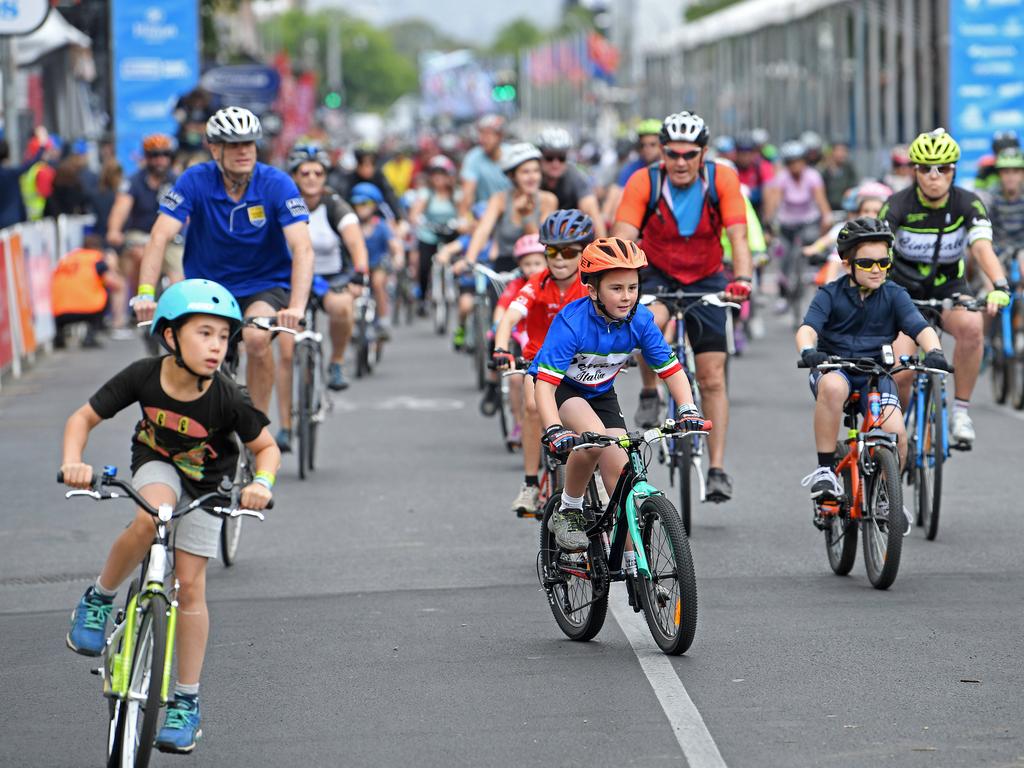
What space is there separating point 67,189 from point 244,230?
12473 mm

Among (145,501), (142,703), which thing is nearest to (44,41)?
(145,501)

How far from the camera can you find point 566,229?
9453 mm

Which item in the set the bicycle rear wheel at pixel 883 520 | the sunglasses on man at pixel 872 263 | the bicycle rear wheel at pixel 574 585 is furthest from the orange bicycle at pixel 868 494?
the bicycle rear wheel at pixel 574 585

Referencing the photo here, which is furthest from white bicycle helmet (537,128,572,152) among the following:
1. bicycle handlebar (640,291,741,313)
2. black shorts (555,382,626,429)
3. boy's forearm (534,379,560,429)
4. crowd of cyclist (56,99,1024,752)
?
boy's forearm (534,379,560,429)

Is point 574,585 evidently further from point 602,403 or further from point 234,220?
point 234,220

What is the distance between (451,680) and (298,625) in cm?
125

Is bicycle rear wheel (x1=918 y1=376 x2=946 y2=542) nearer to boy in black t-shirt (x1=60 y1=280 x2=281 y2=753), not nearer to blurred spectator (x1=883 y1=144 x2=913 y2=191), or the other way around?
boy in black t-shirt (x1=60 y1=280 x2=281 y2=753)

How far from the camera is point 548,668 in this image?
743 cm

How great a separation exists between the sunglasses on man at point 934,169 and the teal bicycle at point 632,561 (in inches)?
141

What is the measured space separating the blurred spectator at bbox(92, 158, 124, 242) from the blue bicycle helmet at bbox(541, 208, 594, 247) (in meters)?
13.8

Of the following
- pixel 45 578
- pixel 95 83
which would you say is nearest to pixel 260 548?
pixel 45 578

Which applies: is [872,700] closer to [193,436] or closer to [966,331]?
[193,436]

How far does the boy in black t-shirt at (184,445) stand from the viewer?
611 centimetres

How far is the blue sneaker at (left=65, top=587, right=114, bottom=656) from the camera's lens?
20.5 ft
